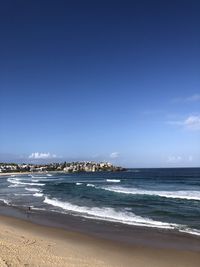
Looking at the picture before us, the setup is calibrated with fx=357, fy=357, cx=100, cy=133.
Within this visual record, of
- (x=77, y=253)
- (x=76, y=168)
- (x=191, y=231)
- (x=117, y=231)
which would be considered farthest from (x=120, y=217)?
(x=76, y=168)

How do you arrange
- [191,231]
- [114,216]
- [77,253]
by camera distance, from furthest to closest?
[114,216]
[191,231]
[77,253]

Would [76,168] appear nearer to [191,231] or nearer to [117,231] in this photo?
[117,231]

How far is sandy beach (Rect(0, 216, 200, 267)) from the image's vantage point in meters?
11.0

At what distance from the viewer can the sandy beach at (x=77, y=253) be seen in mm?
11008

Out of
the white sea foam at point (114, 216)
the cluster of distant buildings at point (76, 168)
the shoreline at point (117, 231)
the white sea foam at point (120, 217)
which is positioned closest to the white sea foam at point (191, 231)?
the white sea foam at point (120, 217)

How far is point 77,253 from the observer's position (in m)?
12.4

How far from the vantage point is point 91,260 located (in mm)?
11383

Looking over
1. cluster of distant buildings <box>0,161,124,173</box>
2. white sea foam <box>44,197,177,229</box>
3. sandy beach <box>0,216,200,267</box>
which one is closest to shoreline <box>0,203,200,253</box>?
sandy beach <box>0,216,200,267</box>

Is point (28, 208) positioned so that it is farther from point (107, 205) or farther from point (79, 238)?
point (79, 238)

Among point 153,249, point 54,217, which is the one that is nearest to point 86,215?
point 54,217

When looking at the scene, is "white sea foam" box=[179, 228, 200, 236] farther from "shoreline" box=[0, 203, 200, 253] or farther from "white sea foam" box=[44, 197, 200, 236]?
"shoreline" box=[0, 203, 200, 253]

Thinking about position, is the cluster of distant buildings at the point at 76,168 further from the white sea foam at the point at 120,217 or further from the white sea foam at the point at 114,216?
the white sea foam at the point at 120,217

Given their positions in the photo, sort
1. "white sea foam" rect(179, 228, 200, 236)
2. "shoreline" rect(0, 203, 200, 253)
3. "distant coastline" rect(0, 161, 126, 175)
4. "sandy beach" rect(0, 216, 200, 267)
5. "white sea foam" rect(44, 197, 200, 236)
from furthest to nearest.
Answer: "distant coastline" rect(0, 161, 126, 175) < "white sea foam" rect(44, 197, 200, 236) < "white sea foam" rect(179, 228, 200, 236) < "shoreline" rect(0, 203, 200, 253) < "sandy beach" rect(0, 216, 200, 267)

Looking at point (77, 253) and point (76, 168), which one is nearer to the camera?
point (77, 253)
